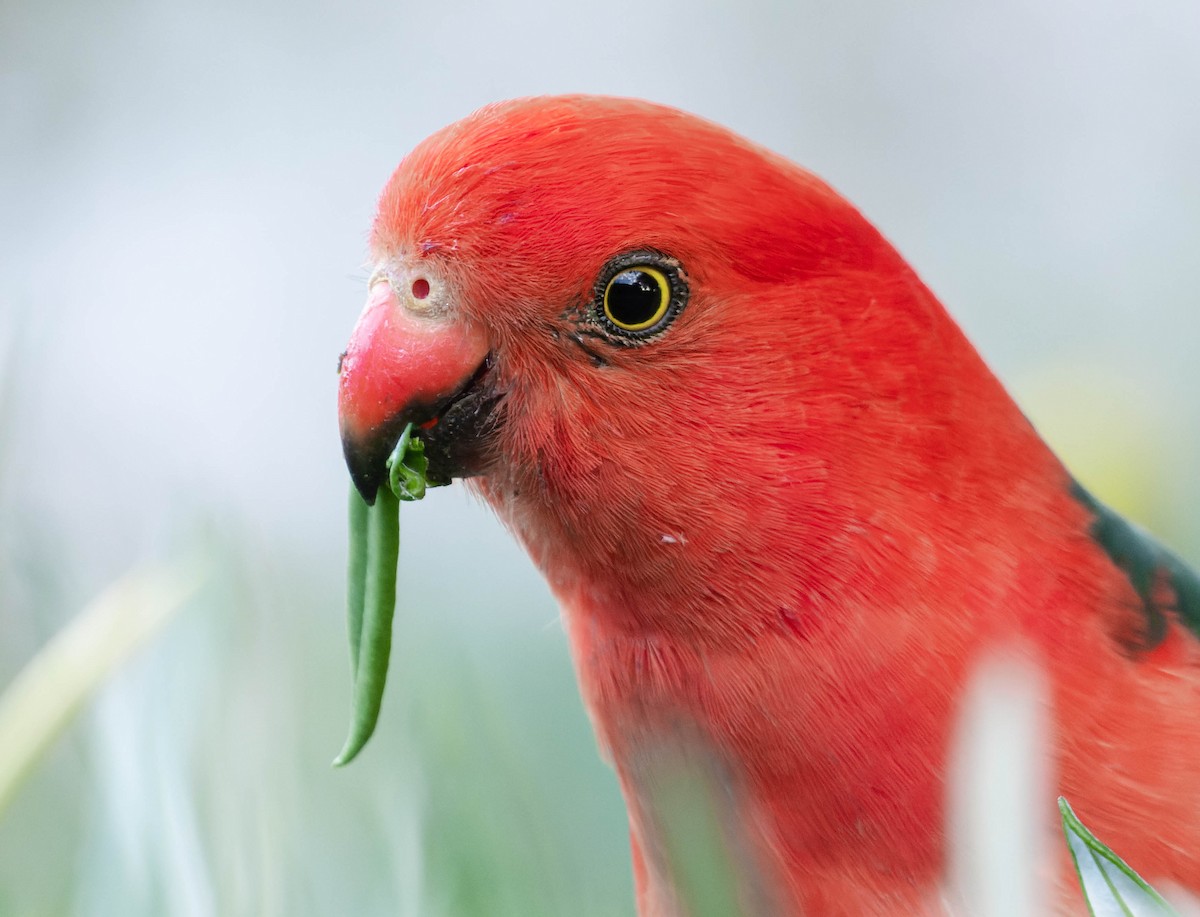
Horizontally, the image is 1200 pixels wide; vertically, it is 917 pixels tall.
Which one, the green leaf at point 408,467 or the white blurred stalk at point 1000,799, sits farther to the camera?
the green leaf at point 408,467

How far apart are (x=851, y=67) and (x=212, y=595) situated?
7.02ft

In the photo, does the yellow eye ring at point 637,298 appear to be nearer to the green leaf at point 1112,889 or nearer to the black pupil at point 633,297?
the black pupil at point 633,297

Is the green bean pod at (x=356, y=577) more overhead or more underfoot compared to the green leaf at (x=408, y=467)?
more underfoot

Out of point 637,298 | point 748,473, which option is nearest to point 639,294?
point 637,298

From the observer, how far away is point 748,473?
2.31 ft

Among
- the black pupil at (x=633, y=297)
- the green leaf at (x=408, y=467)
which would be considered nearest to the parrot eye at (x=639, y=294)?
the black pupil at (x=633, y=297)

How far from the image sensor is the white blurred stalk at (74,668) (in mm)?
369

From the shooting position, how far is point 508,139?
0.70 meters

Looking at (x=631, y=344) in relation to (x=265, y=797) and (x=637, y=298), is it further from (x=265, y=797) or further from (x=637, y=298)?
(x=265, y=797)

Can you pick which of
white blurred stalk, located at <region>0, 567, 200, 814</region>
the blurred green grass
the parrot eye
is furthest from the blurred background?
white blurred stalk, located at <region>0, 567, 200, 814</region>

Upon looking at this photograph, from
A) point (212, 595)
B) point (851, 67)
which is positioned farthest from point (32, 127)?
point (212, 595)

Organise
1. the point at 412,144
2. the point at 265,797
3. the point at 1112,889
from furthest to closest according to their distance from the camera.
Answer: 1. the point at 412,144
2. the point at 265,797
3. the point at 1112,889

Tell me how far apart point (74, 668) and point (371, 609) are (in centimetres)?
21

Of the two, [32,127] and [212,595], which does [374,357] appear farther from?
[32,127]
